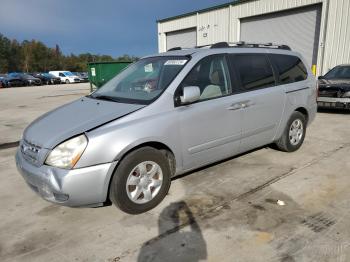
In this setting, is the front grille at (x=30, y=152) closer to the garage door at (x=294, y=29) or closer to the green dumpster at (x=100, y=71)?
the green dumpster at (x=100, y=71)

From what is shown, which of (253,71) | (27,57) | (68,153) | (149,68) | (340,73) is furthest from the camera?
(27,57)

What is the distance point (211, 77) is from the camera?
398cm

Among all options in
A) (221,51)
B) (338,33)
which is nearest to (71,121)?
(221,51)

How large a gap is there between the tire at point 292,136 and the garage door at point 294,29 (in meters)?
11.5

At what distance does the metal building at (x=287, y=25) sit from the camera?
14.0m

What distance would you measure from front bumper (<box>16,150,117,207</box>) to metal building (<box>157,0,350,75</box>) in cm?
1429

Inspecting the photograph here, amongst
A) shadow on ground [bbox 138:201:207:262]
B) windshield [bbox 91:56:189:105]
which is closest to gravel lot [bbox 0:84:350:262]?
shadow on ground [bbox 138:201:207:262]

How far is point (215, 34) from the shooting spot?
66.2 ft

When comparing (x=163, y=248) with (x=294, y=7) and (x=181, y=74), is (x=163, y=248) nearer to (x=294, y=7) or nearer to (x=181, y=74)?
(x=181, y=74)

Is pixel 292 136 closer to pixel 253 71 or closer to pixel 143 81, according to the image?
pixel 253 71

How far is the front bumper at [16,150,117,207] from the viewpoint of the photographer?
2.90 meters

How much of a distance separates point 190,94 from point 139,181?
1.10 meters

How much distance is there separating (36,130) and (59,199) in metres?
0.89

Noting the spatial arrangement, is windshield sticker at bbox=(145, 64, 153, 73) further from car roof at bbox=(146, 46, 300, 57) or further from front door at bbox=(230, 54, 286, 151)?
front door at bbox=(230, 54, 286, 151)
